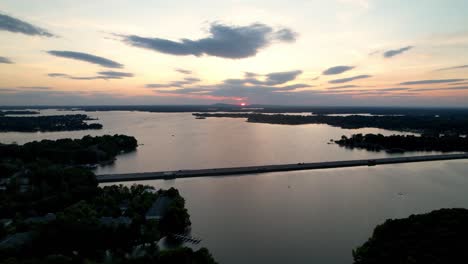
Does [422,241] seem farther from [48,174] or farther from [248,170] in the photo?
[48,174]

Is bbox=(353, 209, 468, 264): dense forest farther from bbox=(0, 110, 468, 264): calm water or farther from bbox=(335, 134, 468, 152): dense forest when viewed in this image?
bbox=(335, 134, 468, 152): dense forest

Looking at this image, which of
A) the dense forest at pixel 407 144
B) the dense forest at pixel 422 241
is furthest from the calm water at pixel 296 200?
the dense forest at pixel 407 144

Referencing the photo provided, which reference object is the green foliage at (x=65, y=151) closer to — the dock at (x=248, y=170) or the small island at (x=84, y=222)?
the dock at (x=248, y=170)

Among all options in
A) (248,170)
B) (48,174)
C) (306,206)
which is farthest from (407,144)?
(48,174)

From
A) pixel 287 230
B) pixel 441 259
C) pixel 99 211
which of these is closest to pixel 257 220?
pixel 287 230

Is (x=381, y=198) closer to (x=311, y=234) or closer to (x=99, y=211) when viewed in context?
(x=311, y=234)
